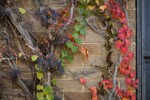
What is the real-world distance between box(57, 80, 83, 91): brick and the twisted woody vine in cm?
4

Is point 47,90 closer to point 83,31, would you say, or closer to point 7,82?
point 7,82

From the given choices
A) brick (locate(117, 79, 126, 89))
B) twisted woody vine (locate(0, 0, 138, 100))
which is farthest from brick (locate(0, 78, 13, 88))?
brick (locate(117, 79, 126, 89))

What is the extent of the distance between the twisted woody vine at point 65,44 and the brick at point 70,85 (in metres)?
0.04

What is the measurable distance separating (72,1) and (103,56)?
56cm

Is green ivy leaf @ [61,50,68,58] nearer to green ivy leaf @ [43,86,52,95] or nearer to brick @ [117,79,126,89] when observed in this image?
green ivy leaf @ [43,86,52,95]

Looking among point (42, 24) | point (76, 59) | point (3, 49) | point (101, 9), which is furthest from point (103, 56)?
point (3, 49)

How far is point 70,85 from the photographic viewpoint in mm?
2523

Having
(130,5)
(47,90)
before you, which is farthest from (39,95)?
(130,5)

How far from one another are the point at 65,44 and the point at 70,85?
0.37 meters

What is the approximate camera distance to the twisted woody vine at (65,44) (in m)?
2.44

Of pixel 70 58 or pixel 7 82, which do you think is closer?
pixel 70 58

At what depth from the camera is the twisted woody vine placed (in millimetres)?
2441

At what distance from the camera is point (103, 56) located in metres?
2.50

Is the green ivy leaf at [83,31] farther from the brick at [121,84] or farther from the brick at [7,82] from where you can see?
the brick at [7,82]
